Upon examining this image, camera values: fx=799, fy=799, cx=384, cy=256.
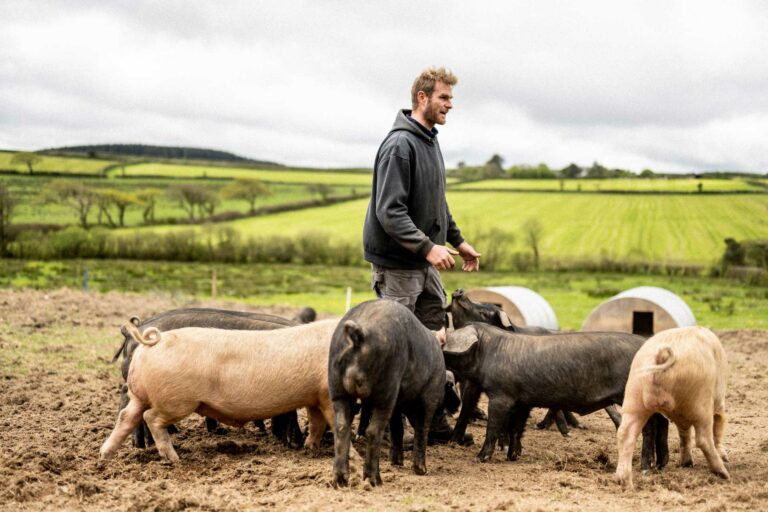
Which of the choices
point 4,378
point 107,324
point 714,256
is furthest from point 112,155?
point 4,378

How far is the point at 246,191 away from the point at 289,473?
6675cm

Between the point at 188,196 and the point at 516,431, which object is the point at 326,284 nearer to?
the point at 188,196

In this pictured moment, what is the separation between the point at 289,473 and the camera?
6117 millimetres

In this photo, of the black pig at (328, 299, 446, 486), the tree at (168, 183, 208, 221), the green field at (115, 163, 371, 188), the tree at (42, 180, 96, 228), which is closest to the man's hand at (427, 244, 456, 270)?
the black pig at (328, 299, 446, 486)

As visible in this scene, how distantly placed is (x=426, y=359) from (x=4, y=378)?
6.94 metres

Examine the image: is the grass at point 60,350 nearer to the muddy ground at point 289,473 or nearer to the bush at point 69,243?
the muddy ground at point 289,473

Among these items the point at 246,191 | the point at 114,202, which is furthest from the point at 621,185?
the point at 114,202

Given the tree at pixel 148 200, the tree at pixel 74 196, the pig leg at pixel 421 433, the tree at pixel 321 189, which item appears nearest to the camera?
the pig leg at pixel 421 433

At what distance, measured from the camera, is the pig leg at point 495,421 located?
700 cm

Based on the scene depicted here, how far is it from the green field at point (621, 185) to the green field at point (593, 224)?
1.18 metres

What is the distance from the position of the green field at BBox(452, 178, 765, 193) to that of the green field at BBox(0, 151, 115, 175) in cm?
3662

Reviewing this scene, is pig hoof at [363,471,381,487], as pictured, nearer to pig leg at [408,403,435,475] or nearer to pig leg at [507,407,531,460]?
pig leg at [408,403,435,475]

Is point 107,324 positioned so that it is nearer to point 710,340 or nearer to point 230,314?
point 230,314

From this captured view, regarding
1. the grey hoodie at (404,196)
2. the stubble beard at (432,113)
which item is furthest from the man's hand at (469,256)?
the stubble beard at (432,113)
